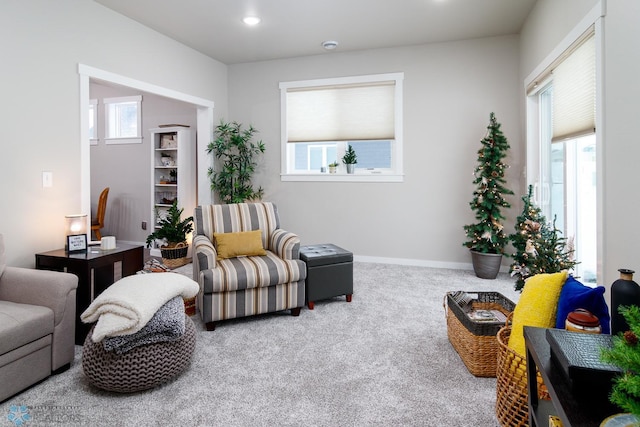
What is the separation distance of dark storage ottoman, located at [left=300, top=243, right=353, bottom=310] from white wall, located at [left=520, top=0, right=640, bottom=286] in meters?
1.86

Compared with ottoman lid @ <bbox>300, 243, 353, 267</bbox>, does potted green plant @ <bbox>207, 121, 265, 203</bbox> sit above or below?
above

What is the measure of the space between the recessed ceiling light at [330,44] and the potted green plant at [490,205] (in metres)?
2.07

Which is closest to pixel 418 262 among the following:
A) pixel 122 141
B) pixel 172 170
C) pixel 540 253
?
pixel 540 253

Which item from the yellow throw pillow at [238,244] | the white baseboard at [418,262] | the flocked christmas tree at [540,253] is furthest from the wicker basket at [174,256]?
the flocked christmas tree at [540,253]

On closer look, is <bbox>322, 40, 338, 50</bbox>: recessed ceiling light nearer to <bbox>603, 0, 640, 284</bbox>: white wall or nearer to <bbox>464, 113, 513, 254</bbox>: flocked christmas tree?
<bbox>464, 113, 513, 254</bbox>: flocked christmas tree

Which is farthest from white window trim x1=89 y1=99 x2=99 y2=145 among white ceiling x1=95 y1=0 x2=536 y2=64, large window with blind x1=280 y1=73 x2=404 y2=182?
large window with blind x1=280 y1=73 x2=404 y2=182

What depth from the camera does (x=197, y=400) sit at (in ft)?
6.39

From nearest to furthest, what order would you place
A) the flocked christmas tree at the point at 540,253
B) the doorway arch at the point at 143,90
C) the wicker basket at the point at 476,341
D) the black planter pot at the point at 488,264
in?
the wicker basket at the point at 476,341
the flocked christmas tree at the point at 540,253
the doorway arch at the point at 143,90
the black planter pot at the point at 488,264

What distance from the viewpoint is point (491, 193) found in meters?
4.30

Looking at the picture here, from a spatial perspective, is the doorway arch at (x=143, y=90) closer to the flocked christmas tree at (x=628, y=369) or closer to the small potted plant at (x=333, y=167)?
the small potted plant at (x=333, y=167)

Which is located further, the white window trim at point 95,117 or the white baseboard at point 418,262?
the white window trim at point 95,117

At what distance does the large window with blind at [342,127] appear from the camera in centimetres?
498

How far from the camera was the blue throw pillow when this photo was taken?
1487 mm

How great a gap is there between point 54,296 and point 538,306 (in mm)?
2519
